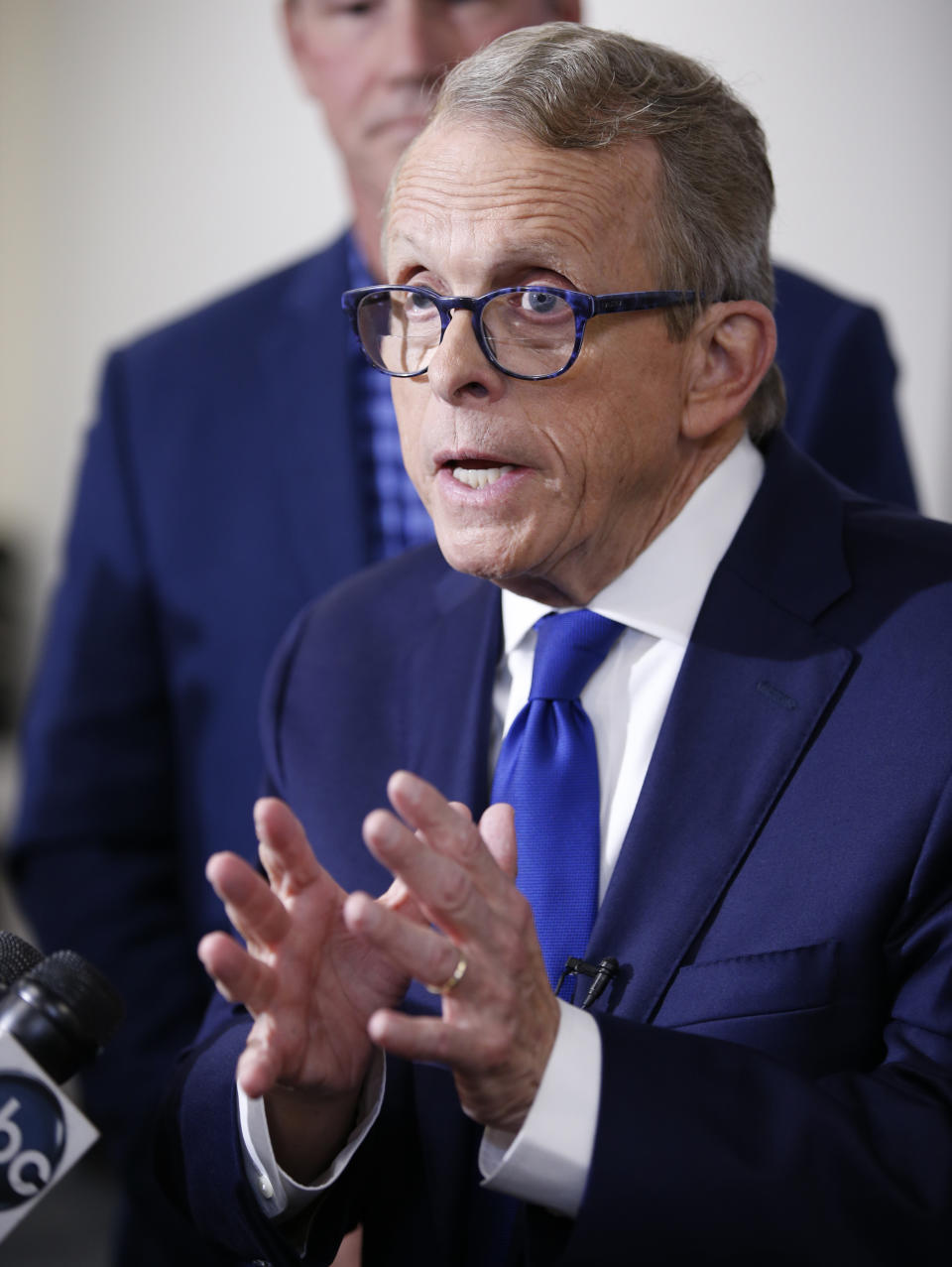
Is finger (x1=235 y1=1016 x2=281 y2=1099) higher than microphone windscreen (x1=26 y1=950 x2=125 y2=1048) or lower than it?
lower

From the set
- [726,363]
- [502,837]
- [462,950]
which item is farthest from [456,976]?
[726,363]

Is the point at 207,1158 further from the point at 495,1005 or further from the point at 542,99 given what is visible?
the point at 542,99

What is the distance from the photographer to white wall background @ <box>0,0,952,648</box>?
2402 mm

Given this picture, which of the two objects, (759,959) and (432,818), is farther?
(759,959)

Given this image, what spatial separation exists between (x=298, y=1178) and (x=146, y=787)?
3.45 ft

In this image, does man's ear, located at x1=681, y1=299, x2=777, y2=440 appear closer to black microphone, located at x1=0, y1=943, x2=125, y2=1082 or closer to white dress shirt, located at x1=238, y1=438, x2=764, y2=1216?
white dress shirt, located at x1=238, y1=438, x2=764, y2=1216

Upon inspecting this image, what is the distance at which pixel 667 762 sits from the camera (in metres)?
1.28

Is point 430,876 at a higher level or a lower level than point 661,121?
lower

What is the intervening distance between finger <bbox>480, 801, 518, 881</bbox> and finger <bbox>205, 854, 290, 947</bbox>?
→ 0.17 metres

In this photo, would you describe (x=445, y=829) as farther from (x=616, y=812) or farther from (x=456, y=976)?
(x=616, y=812)

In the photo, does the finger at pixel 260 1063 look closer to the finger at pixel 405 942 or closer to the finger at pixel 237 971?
the finger at pixel 237 971

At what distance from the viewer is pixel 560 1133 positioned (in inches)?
40.7

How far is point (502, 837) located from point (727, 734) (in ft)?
0.95

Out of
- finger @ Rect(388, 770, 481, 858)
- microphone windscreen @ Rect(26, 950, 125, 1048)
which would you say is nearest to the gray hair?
finger @ Rect(388, 770, 481, 858)
